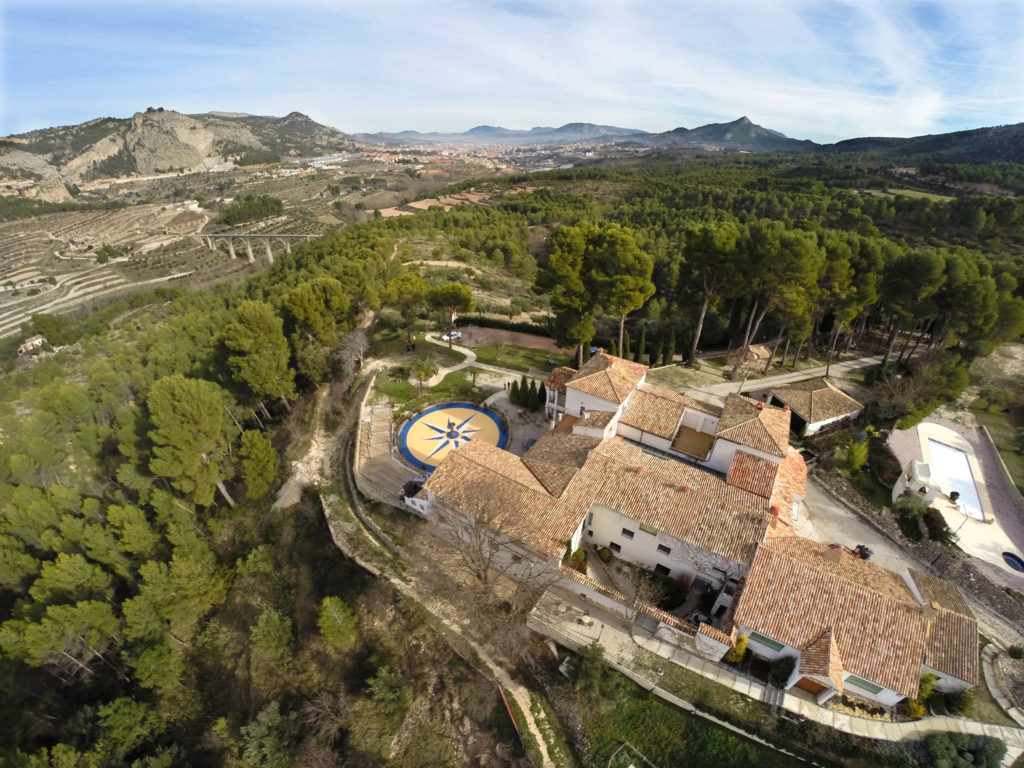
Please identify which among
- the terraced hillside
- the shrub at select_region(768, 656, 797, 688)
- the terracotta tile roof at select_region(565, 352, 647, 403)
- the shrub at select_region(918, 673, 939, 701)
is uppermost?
the terracotta tile roof at select_region(565, 352, 647, 403)

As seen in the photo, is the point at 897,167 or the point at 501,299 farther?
the point at 897,167

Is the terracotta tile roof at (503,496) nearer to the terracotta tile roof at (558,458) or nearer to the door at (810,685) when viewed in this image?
the terracotta tile roof at (558,458)

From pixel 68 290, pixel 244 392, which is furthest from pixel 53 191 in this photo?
pixel 244 392

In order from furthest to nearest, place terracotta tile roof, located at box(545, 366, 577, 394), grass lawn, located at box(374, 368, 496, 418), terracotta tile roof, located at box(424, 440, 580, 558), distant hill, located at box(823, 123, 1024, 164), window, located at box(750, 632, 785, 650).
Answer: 1. distant hill, located at box(823, 123, 1024, 164)
2. grass lawn, located at box(374, 368, 496, 418)
3. terracotta tile roof, located at box(545, 366, 577, 394)
4. terracotta tile roof, located at box(424, 440, 580, 558)
5. window, located at box(750, 632, 785, 650)

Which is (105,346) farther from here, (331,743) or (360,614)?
(331,743)

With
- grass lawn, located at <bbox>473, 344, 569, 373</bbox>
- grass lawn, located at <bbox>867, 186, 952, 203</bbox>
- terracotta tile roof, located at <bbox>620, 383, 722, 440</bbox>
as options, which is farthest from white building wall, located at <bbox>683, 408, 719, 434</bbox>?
grass lawn, located at <bbox>867, 186, 952, 203</bbox>

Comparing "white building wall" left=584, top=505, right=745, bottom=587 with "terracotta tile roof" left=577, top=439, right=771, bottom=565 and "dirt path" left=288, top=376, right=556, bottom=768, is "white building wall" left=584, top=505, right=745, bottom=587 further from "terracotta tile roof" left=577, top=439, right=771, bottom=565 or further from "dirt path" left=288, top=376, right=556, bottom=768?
"dirt path" left=288, top=376, right=556, bottom=768
